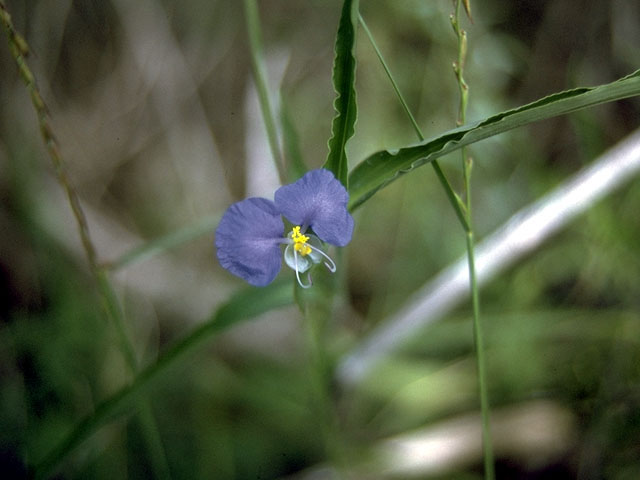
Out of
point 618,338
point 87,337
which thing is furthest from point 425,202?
point 87,337

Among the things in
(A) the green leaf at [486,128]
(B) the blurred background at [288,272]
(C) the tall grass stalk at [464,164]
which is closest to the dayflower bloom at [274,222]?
(A) the green leaf at [486,128]

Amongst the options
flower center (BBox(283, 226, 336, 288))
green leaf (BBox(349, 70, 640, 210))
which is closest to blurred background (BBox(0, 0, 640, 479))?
flower center (BBox(283, 226, 336, 288))

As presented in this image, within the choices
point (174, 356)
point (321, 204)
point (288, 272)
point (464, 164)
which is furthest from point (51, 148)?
point (288, 272)

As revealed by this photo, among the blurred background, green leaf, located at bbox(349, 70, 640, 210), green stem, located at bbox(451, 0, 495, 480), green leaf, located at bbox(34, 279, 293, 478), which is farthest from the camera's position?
the blurred background

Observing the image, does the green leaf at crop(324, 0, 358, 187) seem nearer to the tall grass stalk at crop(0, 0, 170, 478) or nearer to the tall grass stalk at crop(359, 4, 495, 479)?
the tall grass stalk at crop(359, 4, 495, 479)

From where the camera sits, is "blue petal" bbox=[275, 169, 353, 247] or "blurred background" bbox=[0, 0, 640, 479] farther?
"blurred background" bbox=[0, 0, 640, 479]

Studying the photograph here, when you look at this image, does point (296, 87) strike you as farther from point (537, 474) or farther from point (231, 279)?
point (537, 474)
